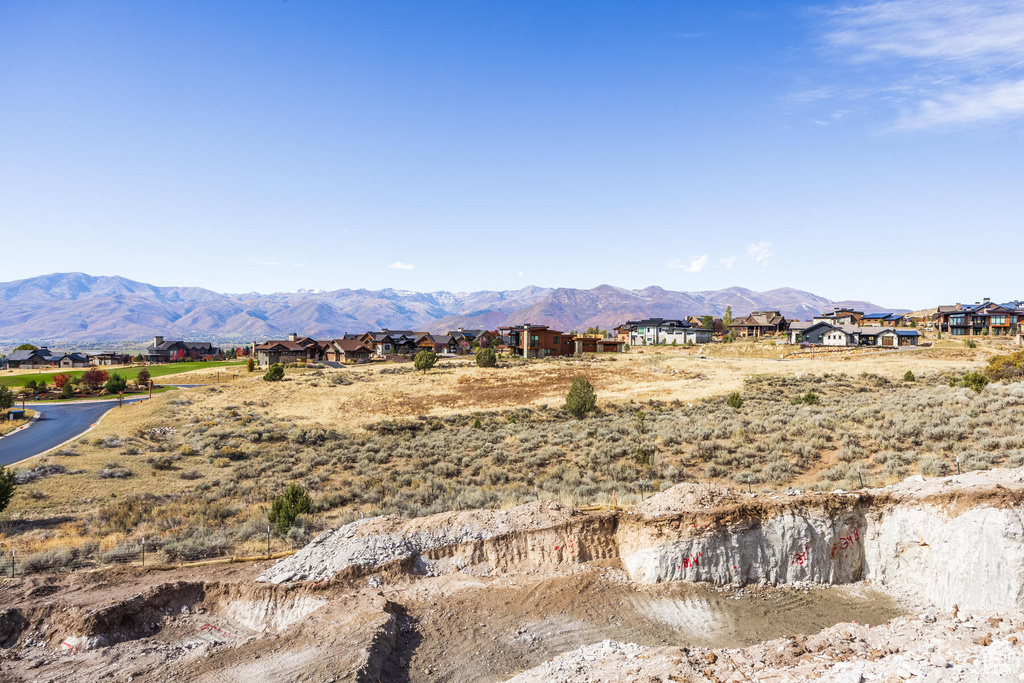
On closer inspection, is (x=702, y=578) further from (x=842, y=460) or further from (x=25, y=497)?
(x=25, y=497)

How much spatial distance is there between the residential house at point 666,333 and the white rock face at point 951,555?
108786mm

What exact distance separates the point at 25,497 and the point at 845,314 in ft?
509

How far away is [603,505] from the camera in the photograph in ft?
68.5

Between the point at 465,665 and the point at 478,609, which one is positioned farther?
the point at 478,609

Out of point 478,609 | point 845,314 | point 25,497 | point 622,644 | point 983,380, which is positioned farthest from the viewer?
point 845,314

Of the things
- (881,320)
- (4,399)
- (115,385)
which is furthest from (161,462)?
(881,320)

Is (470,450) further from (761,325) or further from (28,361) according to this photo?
(28,361)

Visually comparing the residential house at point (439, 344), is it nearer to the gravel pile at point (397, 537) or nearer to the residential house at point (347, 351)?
the residential house at point (347, 351)

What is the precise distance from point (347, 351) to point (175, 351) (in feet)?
208

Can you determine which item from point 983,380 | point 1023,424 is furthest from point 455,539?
point 983,380

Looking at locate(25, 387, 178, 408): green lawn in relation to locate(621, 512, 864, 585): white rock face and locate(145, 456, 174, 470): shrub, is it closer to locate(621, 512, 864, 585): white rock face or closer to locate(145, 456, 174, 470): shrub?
locate(145, 456, 174, 470): shrub

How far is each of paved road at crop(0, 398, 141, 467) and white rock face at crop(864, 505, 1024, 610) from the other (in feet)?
167

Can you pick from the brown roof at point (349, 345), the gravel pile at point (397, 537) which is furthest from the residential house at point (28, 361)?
the gravel pile at point (397, 537)

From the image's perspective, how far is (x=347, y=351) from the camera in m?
103
